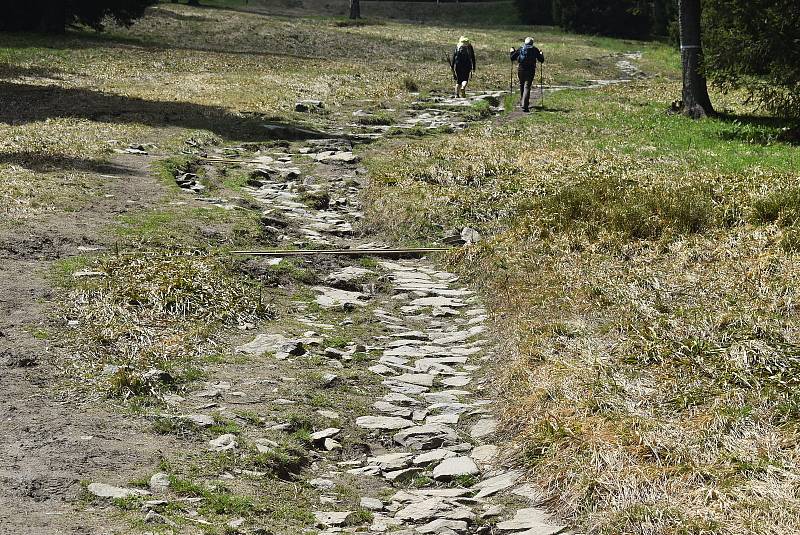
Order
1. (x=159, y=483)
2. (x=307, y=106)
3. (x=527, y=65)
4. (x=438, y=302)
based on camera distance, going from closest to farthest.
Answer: (x=159, y=483) → (x=438, y=302) → (x=307, y=106) → (x=527, y=65)

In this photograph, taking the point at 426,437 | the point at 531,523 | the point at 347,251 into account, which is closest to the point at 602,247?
the point at 347,251

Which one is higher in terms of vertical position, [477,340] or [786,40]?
[786,40]

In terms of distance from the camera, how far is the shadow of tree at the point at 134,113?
68.4 ft

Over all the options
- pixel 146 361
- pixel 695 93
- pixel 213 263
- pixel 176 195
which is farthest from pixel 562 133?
pixel 146 361

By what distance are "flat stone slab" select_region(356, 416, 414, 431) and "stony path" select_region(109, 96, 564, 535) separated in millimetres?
15

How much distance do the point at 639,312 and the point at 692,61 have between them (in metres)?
16.2

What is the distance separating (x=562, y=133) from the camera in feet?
70.1

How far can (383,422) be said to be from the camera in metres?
7.17

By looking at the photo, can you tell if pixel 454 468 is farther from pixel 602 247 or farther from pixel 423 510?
pixel 602 247

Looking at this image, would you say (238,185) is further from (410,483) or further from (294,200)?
(410,483)

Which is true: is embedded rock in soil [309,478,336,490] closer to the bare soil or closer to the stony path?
the stony path

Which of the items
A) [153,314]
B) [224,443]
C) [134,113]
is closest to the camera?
[224,443]

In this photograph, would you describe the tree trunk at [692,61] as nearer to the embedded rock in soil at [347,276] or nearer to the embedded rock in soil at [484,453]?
the embedded rock in soil at [347,276]

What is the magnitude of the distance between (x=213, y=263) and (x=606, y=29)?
175 feet
